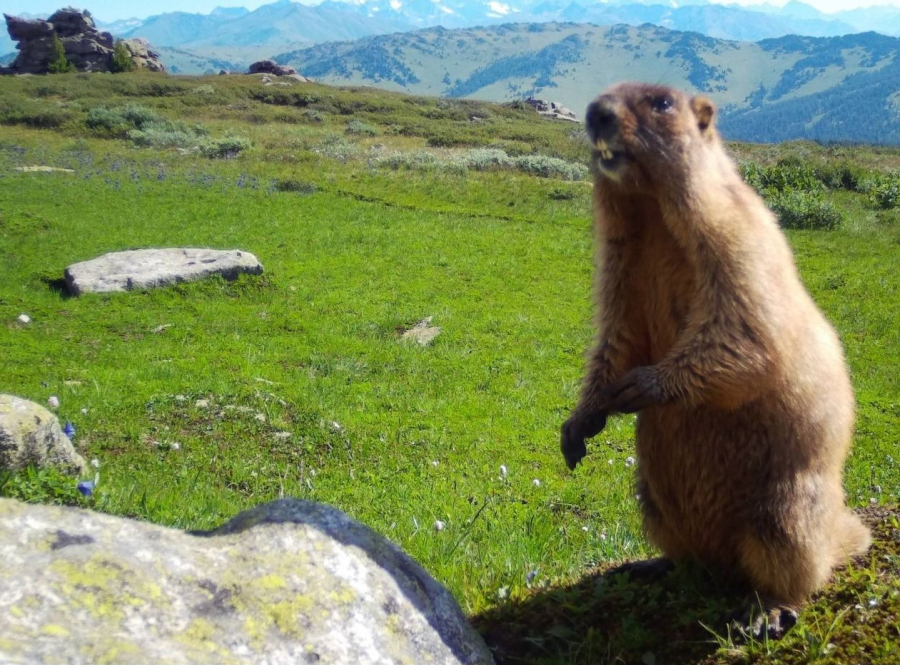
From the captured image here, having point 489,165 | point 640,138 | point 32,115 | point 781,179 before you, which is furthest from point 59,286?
point 32,115

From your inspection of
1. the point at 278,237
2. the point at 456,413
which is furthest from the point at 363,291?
the point at 456,413

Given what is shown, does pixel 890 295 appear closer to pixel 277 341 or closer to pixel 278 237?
pixel 277 341

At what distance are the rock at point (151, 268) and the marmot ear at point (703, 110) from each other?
495 inches

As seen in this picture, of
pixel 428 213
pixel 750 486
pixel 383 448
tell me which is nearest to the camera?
pixel 750 486

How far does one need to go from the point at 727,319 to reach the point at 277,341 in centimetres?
1008

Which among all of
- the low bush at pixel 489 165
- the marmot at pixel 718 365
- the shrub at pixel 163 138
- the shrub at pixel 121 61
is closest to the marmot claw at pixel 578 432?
the marmot at pixel 718 365

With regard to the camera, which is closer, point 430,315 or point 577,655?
point 577,655

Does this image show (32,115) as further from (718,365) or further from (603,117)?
(718,365)

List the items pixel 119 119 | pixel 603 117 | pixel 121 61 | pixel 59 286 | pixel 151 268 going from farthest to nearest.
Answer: pixel 121 61 → pixel 119 119 → pixel 151 268 → pixel 59 286 → pixel 603 117

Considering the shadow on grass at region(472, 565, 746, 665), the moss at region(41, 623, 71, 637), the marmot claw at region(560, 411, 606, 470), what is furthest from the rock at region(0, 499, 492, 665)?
the marmot claw at region(560, 411, 606, 470)

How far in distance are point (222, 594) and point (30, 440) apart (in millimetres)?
2841

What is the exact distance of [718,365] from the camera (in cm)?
338

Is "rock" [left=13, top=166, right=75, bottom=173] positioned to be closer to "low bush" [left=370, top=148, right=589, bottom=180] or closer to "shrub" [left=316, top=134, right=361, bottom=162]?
"shrub" [left=316, top=134, right=361, bottom=162]

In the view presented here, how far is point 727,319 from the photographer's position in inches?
136
